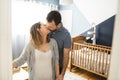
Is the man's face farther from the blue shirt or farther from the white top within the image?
the white top

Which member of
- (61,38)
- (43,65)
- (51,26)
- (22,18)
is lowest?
(43,65)

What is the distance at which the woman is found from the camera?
43.4 inches

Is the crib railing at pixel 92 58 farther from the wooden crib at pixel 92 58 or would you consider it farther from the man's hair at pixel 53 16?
the man's hair at pixel 53 16

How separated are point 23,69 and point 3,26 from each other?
157cm

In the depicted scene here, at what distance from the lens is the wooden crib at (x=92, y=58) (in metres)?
2.30

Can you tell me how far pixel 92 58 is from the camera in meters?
2.46

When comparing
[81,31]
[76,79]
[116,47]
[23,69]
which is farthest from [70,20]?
[116,47]

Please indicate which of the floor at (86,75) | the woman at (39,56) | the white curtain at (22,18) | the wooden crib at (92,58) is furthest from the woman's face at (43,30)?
the white curtain at (22,18)

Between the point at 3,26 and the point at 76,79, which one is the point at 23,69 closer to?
the point at 76,79

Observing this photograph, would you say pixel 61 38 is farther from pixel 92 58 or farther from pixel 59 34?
pixel 92 58

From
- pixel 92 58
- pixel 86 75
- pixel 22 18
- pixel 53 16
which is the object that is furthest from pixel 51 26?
pixel 22 18

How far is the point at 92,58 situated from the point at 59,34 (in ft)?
4.47

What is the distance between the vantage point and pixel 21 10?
2828 mm

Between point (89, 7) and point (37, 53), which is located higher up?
point (89, 7)
